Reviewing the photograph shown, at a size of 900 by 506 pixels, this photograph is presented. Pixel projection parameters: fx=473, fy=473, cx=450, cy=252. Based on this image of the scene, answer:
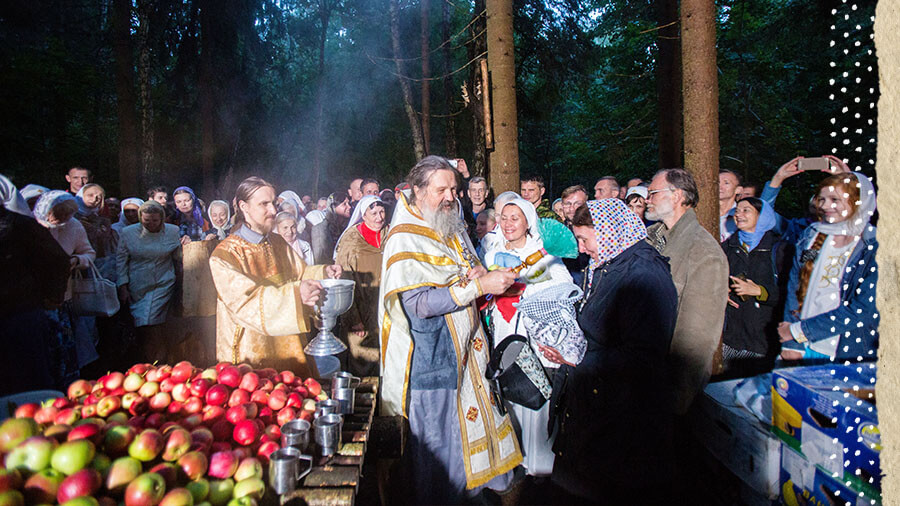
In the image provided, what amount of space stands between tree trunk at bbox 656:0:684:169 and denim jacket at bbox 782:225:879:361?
5.83m

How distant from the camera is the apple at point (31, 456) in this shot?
138 cm

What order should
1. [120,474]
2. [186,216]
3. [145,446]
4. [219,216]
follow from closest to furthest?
1. [120,474]
2. [145,446]
3. [219,216]
4. [186,216]

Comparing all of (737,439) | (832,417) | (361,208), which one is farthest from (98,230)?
(832,417)

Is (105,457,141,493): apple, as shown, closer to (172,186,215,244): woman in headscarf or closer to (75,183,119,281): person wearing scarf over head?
(75,183,119,281): person wearing scarf over head

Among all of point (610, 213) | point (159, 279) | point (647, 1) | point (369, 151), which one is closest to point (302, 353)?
point (610, 213)

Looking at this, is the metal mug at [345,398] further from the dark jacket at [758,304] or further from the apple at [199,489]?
the dark jacket at [758,304]

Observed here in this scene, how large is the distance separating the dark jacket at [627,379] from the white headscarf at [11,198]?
3.68m

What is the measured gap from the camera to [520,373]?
3281 millimetres

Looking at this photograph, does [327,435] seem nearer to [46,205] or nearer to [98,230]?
[46,205]

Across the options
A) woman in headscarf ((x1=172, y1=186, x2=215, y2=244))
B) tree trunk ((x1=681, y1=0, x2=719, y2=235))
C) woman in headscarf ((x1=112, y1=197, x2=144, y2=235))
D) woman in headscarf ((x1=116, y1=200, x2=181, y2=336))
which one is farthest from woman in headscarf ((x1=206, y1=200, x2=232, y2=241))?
tree trunk ((x1=681, y1=0, x2=719, y2=235))

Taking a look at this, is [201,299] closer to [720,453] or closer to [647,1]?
[720,453]

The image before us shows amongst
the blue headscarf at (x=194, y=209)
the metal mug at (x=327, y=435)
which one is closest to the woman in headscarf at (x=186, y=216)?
the blue headscarf at (x=194, y=209)

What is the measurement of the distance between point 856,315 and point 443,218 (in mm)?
2443

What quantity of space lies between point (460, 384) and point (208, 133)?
40.3 feet
